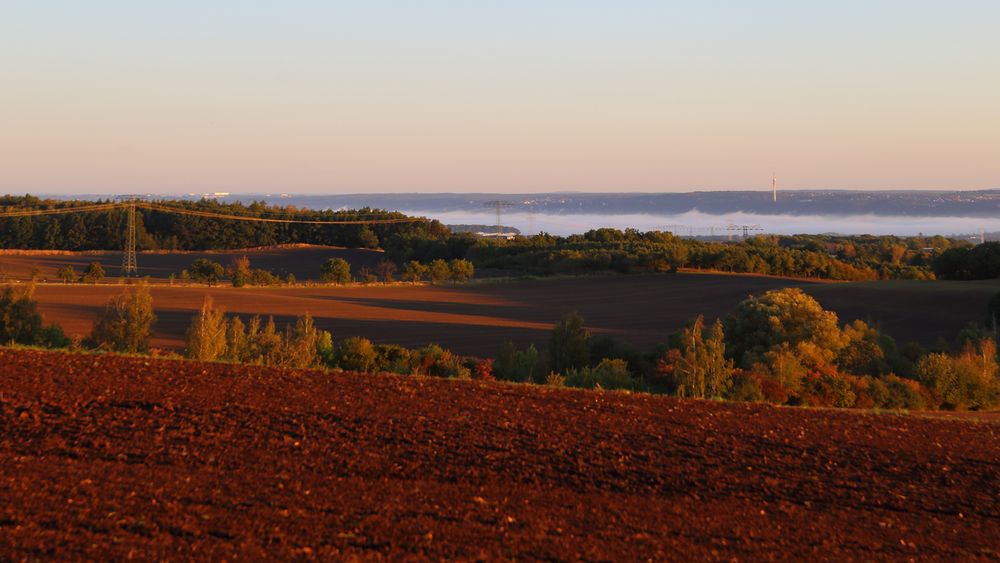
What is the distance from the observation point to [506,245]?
78.6 m

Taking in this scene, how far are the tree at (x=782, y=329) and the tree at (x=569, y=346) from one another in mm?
3830

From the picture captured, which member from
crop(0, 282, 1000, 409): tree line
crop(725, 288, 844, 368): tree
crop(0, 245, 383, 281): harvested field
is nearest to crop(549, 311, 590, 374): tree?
crop(0, 282, 1000, 409): tree line

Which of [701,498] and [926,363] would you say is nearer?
[701,498]

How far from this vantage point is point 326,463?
8336mm

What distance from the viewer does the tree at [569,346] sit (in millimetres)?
24125

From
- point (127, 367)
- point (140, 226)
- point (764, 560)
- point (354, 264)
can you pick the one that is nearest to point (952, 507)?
point (764, 560)

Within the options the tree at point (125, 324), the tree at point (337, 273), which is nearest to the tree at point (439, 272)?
the tree at point (337, 273)

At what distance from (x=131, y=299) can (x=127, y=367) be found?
1105 centimetres

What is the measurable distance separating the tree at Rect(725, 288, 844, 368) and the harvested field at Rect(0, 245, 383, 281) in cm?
4794

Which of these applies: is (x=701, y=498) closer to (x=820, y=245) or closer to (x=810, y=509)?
(x=810, y=509)

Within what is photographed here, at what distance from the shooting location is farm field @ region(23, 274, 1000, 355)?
3506cm

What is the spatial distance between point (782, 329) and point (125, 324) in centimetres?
1565

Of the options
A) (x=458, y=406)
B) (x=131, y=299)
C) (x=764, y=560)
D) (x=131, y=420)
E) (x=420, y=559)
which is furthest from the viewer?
(x=131, y=299)

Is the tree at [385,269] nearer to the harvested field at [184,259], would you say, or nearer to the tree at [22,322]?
the harvested field at [184,259]
